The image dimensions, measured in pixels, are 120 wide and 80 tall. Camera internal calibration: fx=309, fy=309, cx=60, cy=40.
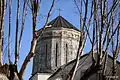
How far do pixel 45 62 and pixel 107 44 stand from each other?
18.9 meters

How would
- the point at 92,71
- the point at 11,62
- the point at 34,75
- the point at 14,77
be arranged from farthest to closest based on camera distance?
1. the point at 34,75
2. the point at 92,71
3. the point at 11,62
4. the point at 14,77

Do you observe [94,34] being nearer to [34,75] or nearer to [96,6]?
[96,6]

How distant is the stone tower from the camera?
1067 inches

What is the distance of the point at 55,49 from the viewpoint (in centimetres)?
2772

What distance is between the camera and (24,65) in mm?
7023

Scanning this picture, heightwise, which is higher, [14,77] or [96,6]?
[96,6]

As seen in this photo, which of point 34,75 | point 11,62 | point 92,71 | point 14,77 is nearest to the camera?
point 14,77

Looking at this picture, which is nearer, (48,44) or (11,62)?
(11,62)

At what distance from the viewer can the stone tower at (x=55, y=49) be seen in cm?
2711

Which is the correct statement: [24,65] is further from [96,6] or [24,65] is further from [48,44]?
[48,44]

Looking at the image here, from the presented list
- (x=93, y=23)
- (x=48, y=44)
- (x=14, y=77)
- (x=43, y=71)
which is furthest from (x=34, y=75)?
(x=14, y=77)

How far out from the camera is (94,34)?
8.82 m

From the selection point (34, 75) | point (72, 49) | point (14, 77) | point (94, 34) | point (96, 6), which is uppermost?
point (96, 6)

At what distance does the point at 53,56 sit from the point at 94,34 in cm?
1874
